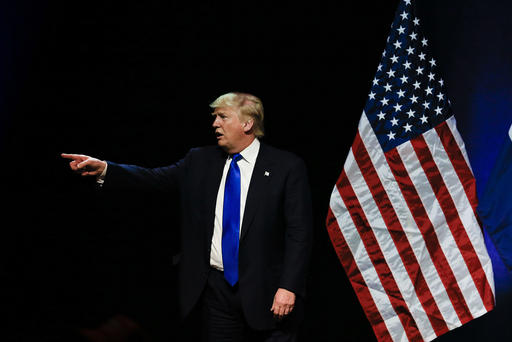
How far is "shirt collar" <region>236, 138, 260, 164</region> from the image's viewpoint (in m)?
2.95

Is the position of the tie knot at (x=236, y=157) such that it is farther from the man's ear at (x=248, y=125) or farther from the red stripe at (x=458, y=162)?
the red stripe at (x=458, y=162)

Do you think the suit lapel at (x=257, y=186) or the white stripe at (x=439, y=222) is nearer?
the suit lapel at (x=257, y=186)

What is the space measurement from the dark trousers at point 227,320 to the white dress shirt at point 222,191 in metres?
0.08

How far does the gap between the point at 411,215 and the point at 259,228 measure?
0.83 meters

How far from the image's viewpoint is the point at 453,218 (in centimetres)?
316

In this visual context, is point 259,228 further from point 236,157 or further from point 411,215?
point 411,215

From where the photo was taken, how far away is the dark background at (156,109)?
310 cm

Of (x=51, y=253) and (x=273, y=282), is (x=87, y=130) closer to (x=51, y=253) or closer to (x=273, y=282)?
(x=51, y=253)

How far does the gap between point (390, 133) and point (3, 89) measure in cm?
191

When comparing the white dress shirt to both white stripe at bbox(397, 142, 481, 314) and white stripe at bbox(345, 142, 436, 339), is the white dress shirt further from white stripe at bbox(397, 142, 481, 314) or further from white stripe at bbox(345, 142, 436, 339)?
white stripe at bbox(397, 142, 481, 314)

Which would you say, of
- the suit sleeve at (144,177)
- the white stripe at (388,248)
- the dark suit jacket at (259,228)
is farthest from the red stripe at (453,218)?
the suit sleeve at (144,177)

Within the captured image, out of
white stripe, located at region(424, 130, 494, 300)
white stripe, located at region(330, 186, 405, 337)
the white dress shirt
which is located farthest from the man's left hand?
white stripe, located at region(424, 130, 494, 300)

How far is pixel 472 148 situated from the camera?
3592 millimetres

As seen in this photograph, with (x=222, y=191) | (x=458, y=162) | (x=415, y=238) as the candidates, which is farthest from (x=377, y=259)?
(x=222, y=191)
